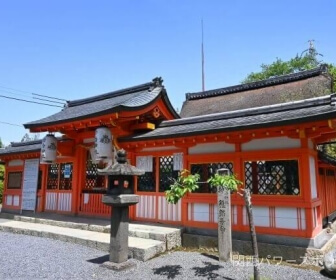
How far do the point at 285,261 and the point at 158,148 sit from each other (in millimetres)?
4540

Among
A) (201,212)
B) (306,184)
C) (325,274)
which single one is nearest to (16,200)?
(201,212)

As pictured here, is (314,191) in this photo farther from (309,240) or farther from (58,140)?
(58,140)

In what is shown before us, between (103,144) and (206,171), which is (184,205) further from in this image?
(103,144)

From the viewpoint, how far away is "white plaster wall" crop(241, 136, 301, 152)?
6.47 metres

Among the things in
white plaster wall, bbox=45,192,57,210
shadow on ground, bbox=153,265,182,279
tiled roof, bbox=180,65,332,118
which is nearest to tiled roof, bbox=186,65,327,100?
tiled roof, bbox=180,65,332,118

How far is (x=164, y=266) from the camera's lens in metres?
5.84

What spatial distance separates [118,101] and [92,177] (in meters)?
3.13

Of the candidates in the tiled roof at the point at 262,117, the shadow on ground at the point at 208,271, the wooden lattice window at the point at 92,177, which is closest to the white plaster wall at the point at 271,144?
the tiled roof at the point at 262,117

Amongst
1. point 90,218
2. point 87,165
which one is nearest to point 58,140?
point 87,165

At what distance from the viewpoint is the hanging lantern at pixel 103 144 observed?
8.66m

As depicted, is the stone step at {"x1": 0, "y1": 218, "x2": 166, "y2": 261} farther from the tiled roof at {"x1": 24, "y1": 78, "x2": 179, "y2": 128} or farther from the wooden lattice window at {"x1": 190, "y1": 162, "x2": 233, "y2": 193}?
the tiled roof at {"x1": 24, "y1": 78, "x2": 179, "y2": 128}

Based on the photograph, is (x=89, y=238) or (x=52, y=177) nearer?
(x=89, y=238)

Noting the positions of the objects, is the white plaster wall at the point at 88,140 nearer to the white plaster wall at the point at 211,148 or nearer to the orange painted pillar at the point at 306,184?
the white plaster wall at the point at 211,148

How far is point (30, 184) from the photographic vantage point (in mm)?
12211
